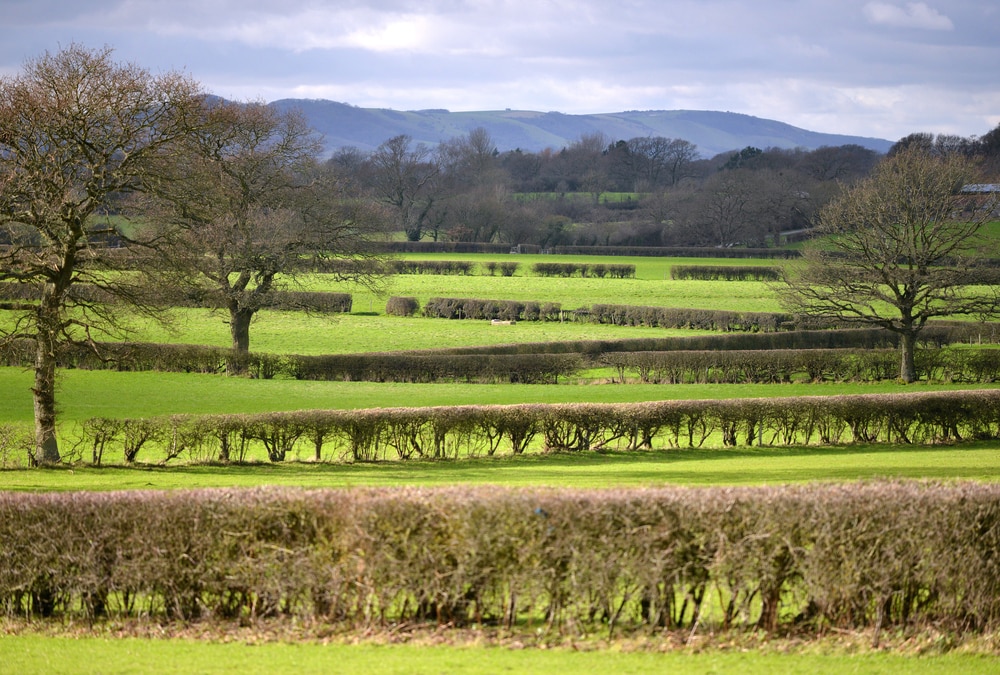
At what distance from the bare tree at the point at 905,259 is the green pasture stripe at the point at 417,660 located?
92.8 ft

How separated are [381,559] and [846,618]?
155 inches

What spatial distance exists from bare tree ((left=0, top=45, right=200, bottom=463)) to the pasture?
2500 millimetres

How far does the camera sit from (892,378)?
34156 millimetres

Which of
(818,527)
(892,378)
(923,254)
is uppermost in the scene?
(923,254)

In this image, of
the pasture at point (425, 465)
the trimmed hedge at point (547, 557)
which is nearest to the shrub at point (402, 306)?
the pasture at point (425, 465)

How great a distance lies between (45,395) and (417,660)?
13.9 meters

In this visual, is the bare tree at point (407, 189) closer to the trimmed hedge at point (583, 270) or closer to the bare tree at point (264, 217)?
the trimmed hedge at point (583, 270)

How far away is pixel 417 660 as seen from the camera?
743 centimetres

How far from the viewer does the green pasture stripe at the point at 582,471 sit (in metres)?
15.4

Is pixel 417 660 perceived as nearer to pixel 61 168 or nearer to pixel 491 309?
pixel 61 168

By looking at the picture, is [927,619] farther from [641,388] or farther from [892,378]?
[892,378]

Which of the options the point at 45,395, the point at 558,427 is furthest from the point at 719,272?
the point at 45,395

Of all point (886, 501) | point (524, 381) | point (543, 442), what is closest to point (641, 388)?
point (524, 381)

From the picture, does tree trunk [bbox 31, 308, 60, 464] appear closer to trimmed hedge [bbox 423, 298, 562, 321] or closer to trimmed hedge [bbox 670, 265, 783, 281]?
trimmed hedge [bbox 423, 298, 562, 321]
